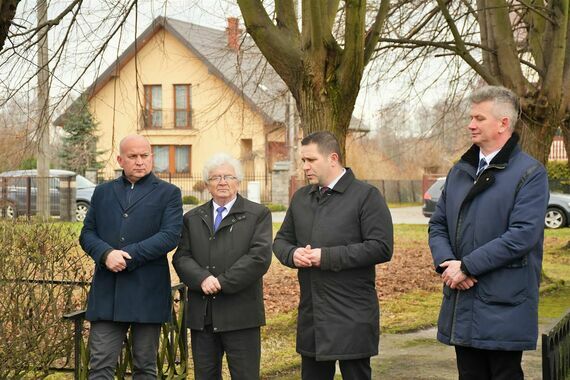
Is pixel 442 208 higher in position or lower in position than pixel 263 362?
higher

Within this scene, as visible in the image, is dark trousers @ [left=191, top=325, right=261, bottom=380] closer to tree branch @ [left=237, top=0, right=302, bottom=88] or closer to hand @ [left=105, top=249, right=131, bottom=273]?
→ hand @ [left=105, top=249, right=131, bottom=273]

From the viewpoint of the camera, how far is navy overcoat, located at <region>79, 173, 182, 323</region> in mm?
5805

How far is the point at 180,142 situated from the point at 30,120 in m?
39.6

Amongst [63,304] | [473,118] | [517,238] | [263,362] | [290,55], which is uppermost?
[290,55]

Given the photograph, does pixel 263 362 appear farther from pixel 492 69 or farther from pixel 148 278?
pixel 492 69

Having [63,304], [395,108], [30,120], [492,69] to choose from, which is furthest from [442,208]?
[395,108]

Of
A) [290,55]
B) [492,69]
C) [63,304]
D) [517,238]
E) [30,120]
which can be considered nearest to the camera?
[517,238]

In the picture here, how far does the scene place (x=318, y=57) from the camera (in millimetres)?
8695

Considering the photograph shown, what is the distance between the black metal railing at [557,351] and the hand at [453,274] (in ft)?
1.66

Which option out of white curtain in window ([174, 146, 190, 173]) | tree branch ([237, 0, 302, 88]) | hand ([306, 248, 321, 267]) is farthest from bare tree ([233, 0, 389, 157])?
white curtain in window ([174, 146, 190, 173])

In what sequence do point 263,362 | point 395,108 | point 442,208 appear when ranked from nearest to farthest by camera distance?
point 442,208
point 263,362
point 395,108

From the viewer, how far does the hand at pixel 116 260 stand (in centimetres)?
573

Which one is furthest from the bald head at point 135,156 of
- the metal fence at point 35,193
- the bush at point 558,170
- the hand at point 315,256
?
the bush at point 558,170

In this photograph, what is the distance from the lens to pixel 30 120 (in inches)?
387
